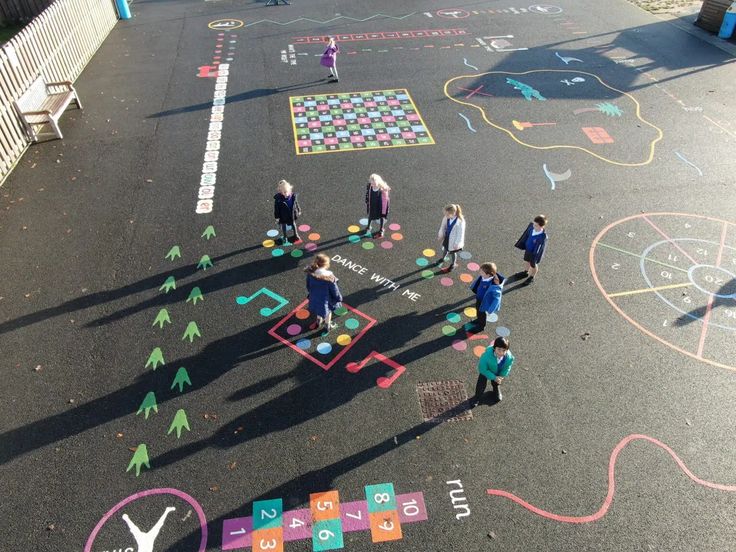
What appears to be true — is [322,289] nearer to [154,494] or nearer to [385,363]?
[385,363]

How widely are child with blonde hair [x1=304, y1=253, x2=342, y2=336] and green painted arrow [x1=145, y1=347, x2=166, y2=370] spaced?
101 inches

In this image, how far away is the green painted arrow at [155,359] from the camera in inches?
314

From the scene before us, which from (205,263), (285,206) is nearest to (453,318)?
(285,206)

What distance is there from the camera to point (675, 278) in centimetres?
959

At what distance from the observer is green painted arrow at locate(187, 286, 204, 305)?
909 cm

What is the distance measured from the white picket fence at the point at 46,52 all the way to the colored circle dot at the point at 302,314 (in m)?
8.99

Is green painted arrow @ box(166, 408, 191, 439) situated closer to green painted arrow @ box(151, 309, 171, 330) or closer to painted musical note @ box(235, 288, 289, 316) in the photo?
green painted arrow @ box(151, 309, 171, 330)

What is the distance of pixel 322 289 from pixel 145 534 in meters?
4.07

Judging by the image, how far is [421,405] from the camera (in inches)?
295

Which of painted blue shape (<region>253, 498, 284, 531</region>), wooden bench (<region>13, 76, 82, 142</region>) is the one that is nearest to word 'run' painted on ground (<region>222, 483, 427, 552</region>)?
painted blue shape (<region>253, 498, 284, 531</region>)

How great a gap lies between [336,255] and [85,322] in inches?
188

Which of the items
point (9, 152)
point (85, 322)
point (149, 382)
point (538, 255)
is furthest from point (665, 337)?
point (9, 152)

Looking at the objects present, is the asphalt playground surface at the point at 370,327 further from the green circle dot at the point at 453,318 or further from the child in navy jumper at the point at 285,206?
the child in navy jumper at the point at 285,206

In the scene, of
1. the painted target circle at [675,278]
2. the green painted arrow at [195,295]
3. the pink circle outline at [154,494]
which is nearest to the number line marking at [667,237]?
the painted target circle at [675,278]
